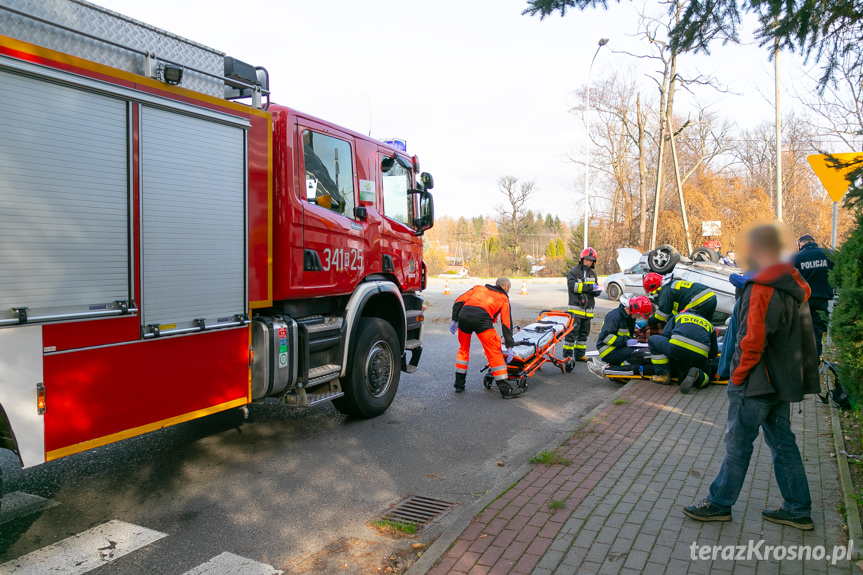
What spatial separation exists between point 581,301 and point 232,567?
24.6 feet

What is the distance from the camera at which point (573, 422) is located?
6.55 metres

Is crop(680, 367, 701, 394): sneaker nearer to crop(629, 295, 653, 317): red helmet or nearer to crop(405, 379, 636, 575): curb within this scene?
crop(629, 295, 653, 317): red helmet

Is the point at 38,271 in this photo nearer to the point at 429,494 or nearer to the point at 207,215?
the point at 207,215

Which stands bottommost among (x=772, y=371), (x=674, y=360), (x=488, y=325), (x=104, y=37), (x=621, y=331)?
(x=674, y=360)

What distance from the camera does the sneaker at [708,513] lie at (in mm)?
3723

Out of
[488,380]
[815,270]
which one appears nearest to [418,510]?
[488,380]

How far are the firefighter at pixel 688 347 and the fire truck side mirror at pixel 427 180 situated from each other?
3528 mm

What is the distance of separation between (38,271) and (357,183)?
3.43m

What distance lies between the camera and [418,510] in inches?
168

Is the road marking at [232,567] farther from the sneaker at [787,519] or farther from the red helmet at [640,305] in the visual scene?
the red helmet at [640,305]

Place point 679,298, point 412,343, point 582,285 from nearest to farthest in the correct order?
1. point 412,343
2. point 679,298
3. point 582,285

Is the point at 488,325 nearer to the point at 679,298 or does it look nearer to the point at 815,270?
the point at 679,298

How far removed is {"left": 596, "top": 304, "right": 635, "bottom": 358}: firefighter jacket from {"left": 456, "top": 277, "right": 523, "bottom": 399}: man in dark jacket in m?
1.49

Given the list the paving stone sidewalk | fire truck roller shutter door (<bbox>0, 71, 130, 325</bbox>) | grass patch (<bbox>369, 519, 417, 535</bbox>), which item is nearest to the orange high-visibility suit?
the paving stone sidewalk
